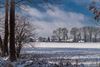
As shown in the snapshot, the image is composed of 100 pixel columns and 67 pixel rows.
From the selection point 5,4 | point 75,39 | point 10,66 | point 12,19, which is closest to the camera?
point 10,66

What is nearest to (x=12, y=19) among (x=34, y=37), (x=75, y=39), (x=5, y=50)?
(x=5, y=50)

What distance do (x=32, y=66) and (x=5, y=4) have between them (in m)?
12.5

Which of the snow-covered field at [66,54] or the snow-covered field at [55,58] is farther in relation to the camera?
the snow-covered field at [66,54]

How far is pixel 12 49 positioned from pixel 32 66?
21.9ft

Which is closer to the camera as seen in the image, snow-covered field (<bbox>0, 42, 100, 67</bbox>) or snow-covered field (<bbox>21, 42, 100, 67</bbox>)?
snow-covered field (<bbox>0, 42, 100, 67</bbox>)

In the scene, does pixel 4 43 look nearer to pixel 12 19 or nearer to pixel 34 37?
pixel 34 37

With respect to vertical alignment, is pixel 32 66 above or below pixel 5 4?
below

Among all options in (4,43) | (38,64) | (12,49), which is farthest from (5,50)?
(38,64)

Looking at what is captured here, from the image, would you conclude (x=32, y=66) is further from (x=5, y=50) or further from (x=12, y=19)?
(x=5, y=50)

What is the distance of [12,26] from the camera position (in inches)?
850

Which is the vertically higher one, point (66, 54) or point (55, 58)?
point (55, 58)

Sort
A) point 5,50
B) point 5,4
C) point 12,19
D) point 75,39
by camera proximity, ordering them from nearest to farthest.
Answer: point 12,19 < point 5,4 < point 5,50 < point 75,39

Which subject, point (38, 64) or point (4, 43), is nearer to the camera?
point (38, 64)

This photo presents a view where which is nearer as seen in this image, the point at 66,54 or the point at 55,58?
the point at 55,58
